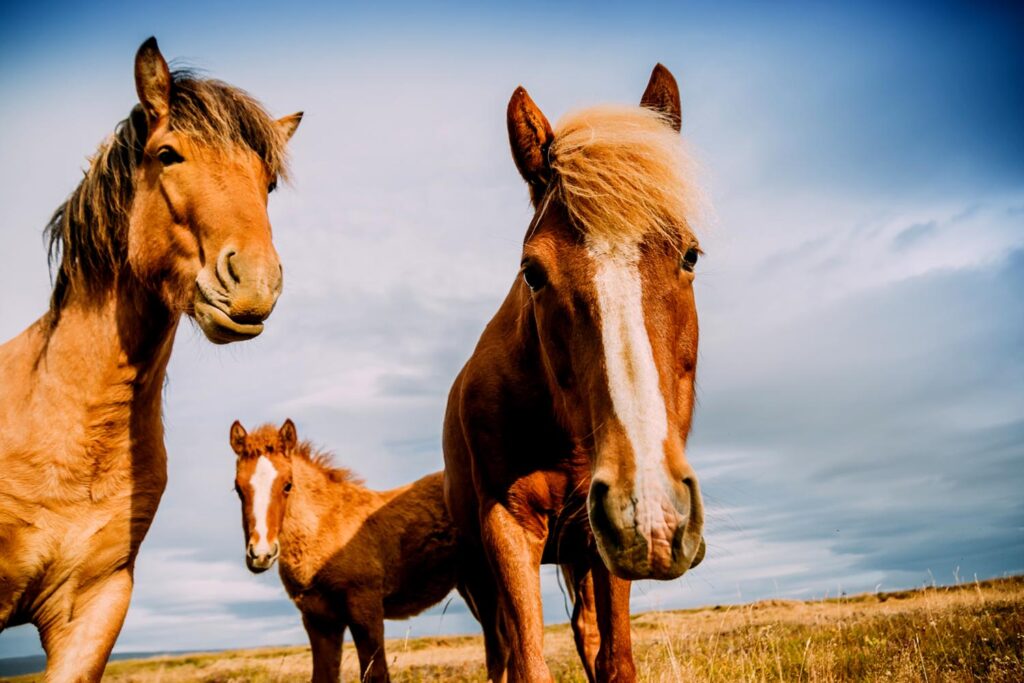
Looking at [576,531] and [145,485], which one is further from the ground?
[145,485]

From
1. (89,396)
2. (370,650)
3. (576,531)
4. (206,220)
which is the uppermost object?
(206,220)

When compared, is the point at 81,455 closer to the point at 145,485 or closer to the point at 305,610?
the point at 145,485

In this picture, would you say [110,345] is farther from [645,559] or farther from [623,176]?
[645,559]

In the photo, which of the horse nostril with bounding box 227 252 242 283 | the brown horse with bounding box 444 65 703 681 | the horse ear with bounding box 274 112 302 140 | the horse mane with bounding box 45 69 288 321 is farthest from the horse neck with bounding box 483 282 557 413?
the horse ear with bounding box 274 112 302 140

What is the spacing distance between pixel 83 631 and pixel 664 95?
161 inches

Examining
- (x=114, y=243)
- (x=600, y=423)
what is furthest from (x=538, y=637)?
(x=114, y=243)

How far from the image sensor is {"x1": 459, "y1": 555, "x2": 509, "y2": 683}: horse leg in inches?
258

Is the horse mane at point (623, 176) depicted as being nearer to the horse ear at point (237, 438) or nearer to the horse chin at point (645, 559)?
the horse chin at point (645, 559)

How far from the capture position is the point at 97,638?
13.9 feet

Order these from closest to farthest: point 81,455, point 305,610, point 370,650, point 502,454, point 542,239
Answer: point 542,239 < point 502,454 < point 81,455 < point 370,650 < point 305,610

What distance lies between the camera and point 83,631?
423cm

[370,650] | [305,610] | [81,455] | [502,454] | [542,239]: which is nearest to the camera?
[542,239]

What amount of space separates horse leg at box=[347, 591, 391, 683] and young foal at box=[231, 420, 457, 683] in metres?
0.01

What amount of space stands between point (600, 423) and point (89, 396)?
2.92 m
